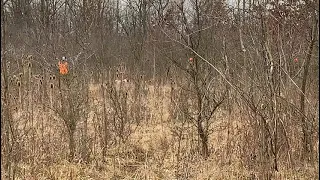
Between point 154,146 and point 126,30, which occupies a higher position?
point 126,30

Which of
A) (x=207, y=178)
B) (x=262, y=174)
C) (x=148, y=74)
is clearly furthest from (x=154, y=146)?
(x=148, y=74)

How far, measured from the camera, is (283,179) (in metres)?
3.75

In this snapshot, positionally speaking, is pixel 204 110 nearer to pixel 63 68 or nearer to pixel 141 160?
pixel 141 160

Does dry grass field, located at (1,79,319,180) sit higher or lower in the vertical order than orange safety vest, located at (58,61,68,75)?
lower

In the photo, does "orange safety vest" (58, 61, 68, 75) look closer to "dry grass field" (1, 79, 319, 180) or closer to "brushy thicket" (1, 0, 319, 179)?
"brushy thicket" (1, 0, 319, 179)

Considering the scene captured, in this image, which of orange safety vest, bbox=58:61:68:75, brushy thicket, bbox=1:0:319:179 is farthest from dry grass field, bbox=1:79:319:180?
orange safety vest, bbox=58:61:68:75

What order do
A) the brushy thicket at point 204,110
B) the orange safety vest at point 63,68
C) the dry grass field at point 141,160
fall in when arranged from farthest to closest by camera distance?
the orange safety vest at point 63,68 → the dry grass field at point 141,160 → the brushy thicket at point 204,110

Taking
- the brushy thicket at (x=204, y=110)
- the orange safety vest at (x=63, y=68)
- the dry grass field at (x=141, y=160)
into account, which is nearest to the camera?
the brushy thicket at (x=204, y=110)

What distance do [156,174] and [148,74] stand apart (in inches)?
261

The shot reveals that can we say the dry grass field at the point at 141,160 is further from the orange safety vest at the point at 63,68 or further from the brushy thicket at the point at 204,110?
the orange safety vest at the point at 63,68

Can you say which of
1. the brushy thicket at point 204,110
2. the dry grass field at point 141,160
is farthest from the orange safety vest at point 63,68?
the dry grass field at point 141,160

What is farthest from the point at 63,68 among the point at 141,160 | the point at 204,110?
the point at 204,110

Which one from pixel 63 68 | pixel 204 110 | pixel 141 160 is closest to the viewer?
pixel 63 68

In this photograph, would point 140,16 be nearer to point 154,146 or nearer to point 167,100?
point 167,100
